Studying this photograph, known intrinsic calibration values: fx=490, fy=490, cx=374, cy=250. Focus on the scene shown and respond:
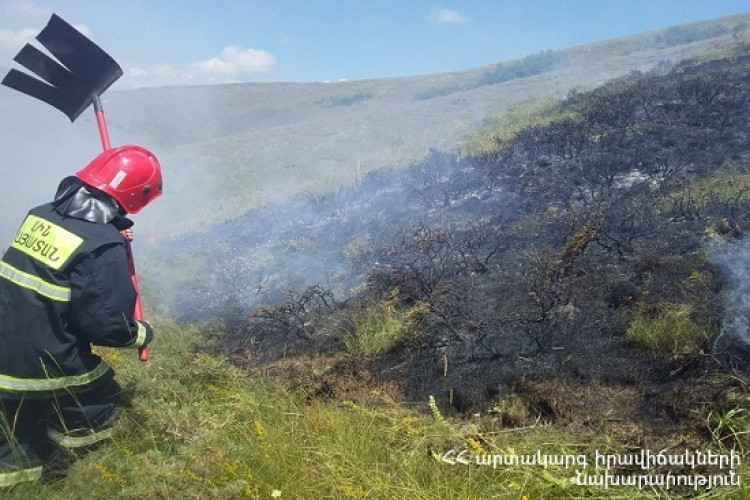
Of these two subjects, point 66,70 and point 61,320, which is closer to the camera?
point 61,320

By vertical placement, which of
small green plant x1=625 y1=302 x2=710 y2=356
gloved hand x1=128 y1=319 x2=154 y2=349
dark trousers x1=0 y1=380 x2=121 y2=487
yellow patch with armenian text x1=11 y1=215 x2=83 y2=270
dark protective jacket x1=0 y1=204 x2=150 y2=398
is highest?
yellow patch with armenian text x1=11 y1=215 x2=83 y2=270

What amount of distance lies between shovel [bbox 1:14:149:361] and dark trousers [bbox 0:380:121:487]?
3.48ft

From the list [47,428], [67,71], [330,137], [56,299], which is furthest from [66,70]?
[330,137]

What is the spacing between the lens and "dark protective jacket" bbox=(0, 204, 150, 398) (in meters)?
2.49

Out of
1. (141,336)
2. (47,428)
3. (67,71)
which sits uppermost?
(67,71)

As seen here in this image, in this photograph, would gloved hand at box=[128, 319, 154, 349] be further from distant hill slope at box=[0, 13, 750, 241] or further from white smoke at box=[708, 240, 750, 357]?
distant hill slope at box=[0, 13, 750, 241]

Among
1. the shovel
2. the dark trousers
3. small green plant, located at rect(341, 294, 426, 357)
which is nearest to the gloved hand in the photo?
the dark trousers

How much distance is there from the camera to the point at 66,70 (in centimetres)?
384

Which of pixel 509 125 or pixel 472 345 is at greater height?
pixel 509 125

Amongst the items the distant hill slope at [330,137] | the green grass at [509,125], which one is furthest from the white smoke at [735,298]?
the distant hill slope at [330,137]

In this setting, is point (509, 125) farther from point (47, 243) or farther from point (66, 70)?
point (47, 243)

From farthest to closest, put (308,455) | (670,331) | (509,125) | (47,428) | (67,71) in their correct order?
(509,125), (67,71), (670,331), (47,428), (308,455)

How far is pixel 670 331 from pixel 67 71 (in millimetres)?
4728

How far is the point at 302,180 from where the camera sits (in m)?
13.9
